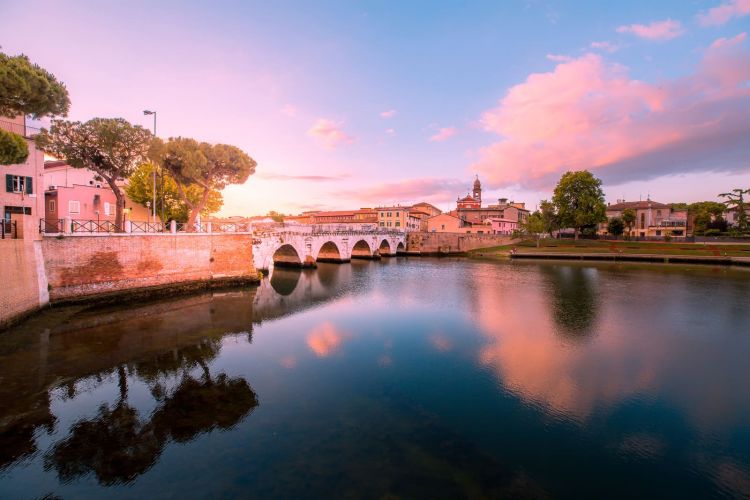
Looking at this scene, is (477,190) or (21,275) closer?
(21,275)

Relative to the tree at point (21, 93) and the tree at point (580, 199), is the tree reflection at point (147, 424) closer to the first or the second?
the tree at point (21, 93)

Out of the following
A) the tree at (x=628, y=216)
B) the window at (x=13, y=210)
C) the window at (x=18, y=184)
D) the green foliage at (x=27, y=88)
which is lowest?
the window at (x=13, y=210)

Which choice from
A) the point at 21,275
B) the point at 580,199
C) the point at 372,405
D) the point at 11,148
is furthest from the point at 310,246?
the point at 580,199

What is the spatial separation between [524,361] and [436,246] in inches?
2864

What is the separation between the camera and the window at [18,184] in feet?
90.2

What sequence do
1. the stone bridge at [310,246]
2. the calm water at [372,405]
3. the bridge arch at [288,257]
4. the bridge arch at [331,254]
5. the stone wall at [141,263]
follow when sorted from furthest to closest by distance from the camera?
the bridge arch at [331,254]
the bridge arch at [288,257]
the stone bridge at [310,246]
the stone wall at [141,263]
the calm water at [372,405]

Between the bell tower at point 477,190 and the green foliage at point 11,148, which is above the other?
the bell tower at point 477,190

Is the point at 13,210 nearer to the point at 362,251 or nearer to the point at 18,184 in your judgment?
the point at 18,184

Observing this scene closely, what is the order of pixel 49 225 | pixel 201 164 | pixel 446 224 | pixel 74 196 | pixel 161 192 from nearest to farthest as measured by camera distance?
pixel 49 225 < pixel 201 164 < pixel 74 196 < pixel 161 192 < pixel 446 224

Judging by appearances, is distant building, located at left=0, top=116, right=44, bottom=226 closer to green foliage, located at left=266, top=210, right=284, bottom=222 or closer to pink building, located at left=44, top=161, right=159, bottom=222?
pink building, located at left=44, top=161, right=159, bottom=222

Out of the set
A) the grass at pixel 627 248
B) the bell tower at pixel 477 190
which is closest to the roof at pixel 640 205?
the grass at pixel 627 248

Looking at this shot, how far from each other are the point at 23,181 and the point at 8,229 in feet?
28.0

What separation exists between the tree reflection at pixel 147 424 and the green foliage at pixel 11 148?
12767 mm

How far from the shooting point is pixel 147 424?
37.4 ft
